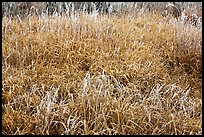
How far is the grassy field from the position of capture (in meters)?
2.95

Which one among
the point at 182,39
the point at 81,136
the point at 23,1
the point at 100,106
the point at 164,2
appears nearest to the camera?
the point at 81,136

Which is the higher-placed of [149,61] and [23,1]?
[23,1]

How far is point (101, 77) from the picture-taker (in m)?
3.58

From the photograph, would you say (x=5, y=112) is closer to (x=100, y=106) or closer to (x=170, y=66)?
(x=100, y=106)

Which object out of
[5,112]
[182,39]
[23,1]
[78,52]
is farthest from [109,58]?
[23,1]

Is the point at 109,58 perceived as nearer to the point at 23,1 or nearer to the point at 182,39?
the point at 182,39

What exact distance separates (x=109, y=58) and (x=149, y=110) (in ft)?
4.14

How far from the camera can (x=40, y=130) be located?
282 centimetres

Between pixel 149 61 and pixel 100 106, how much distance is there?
1379mm

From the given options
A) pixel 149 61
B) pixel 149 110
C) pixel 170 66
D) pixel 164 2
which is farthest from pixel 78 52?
pixel 164 2

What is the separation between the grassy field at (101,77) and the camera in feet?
9.67

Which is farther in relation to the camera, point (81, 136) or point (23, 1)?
point (23, 1)

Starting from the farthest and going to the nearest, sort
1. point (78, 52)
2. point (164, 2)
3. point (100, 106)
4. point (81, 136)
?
point (164, 2), point (78, 52), point (100, 106), point (81, 136)

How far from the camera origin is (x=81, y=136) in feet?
8.86
